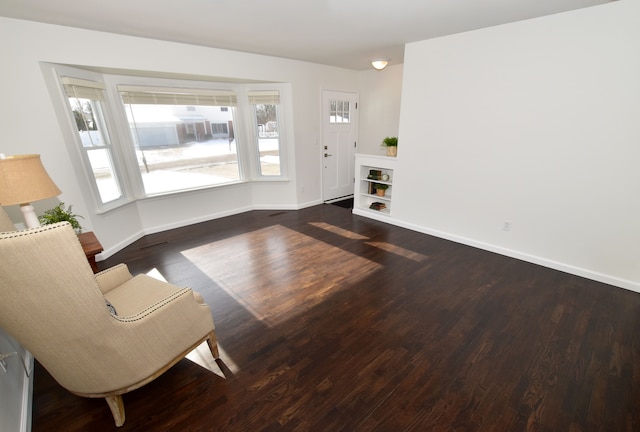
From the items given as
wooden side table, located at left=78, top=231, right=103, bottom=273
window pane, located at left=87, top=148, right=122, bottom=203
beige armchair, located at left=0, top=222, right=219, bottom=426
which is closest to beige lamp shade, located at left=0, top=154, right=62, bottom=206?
wooden side table, located at left=78, top=231, right=103, bottom=273

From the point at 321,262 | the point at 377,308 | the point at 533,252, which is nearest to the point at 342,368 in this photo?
the point at 377,308

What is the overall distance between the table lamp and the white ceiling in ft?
4.43

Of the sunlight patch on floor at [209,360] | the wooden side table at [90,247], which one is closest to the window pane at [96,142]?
the wooden side table at [90,247]

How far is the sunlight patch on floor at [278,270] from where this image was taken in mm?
2467

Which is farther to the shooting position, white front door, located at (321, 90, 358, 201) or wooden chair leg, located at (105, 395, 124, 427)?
white front door, located at (321, 90, 358, 201)

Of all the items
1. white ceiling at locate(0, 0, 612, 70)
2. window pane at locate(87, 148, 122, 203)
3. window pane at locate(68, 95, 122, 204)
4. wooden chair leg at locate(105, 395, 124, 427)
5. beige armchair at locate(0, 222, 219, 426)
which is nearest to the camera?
beige armchair at locate(0, 222, 219, 426)

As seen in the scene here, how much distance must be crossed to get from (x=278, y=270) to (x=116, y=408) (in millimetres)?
1711

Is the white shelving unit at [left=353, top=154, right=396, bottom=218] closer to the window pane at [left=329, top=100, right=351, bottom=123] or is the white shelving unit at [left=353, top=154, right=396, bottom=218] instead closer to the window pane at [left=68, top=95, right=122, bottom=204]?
the window pane at [left=329, top=100, right=351, bottom=123]

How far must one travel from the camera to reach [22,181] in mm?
1854

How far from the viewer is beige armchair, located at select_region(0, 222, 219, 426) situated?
100cm

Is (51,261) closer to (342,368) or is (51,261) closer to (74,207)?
(342,368)

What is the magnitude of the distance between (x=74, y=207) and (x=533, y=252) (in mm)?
5028

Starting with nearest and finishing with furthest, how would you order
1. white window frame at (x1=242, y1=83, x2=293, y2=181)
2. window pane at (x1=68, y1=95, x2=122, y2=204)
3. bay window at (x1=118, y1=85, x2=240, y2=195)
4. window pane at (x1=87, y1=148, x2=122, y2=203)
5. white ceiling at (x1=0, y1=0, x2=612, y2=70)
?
1. white ceiling at (x1=0, y1=0, x2=612, y2=70)
2. window pane at (x1=68, y1=95, x2=122, y2=204)
3. window pane at (x1=87, y1=148, x2=122, y2=203)
4. bay window at (x1=118, y1=85, x2=240, y2=195)
5. white window frame at (x1=242, y1=83, x2=293, y2=181)

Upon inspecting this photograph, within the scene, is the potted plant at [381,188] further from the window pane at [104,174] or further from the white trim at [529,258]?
the window pane at [104,174]
